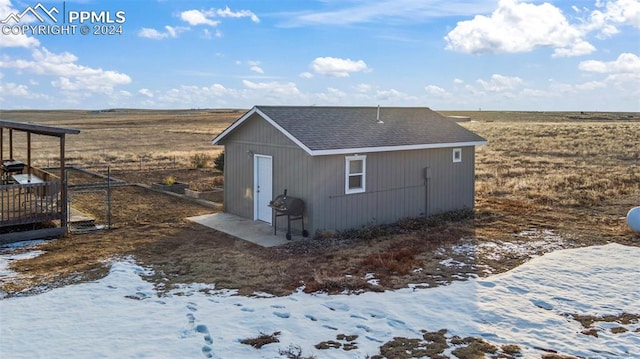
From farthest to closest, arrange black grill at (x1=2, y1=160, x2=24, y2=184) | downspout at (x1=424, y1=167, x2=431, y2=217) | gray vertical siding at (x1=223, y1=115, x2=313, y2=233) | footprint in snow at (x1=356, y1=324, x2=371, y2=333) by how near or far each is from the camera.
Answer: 1. black grill at (x1=2, y1=160, x2=24, y2=184)
2. downspout at (x1=424, y1=167, x2=431, y2=217)
3. gray vertical siding at (x1=223, y1=115, x2=313, y2=233)
4. footprint in snow at (x1=356, y1=324, x2=371, y2=333)

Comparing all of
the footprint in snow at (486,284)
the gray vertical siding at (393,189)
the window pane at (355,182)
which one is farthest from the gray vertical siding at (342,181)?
the footprint in snow at (486,284)

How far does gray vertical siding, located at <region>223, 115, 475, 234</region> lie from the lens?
12.9 metres

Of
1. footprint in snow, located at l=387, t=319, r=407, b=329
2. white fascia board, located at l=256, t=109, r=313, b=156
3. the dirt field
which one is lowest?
footprint in snow, located at l=387, t=319, r=407, b=329

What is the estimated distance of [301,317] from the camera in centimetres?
781

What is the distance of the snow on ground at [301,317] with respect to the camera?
6.80 m

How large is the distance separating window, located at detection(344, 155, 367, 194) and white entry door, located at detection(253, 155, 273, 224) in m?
1.96

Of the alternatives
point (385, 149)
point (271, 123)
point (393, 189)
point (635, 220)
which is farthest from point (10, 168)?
point (635, 220)

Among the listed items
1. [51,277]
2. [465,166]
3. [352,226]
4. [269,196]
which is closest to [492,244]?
[352,226]

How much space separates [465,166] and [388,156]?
3340 millimetres

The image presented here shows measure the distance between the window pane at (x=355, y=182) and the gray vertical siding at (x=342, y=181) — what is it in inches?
9.1

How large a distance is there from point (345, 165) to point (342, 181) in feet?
1.27

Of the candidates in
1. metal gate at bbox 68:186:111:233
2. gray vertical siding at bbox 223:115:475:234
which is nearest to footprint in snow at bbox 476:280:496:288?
gray vertical siding at bbox 223:115:475:234

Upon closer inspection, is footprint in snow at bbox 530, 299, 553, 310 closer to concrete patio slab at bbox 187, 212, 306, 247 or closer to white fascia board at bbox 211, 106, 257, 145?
concrete patio slab at bbox 187, 212, 306, 247

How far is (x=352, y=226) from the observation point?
13438 mm
